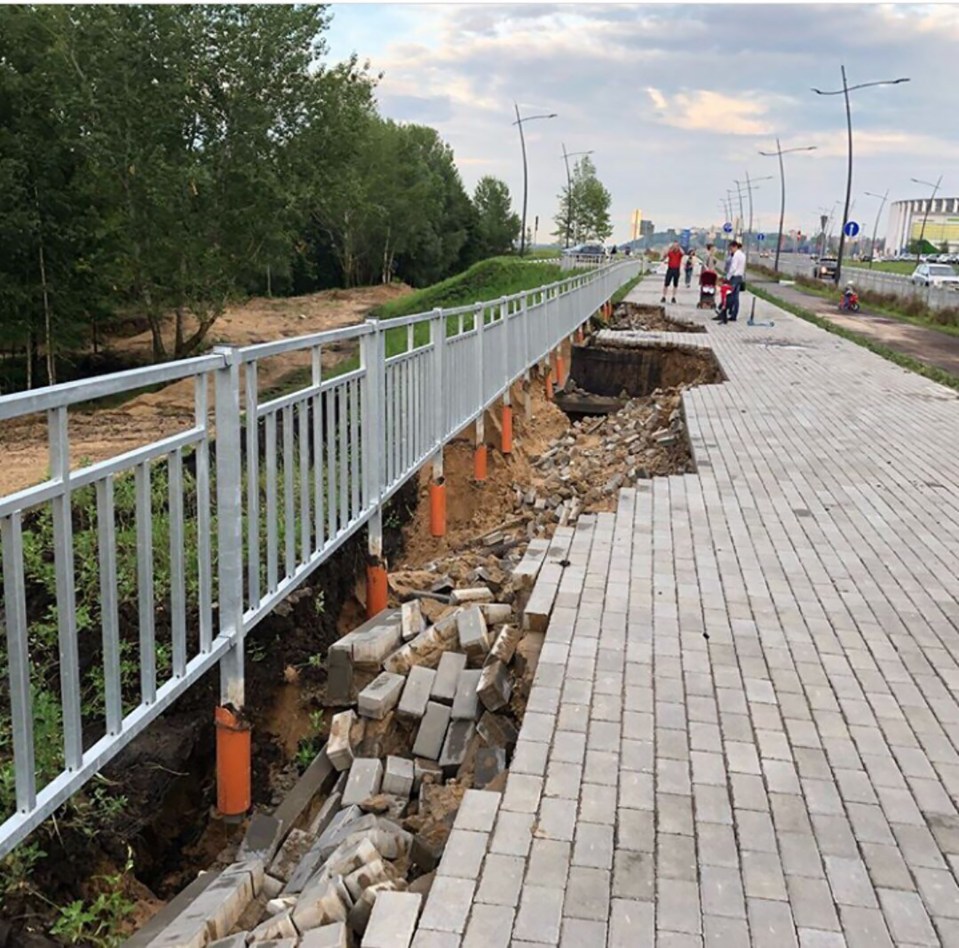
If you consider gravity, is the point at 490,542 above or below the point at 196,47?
below

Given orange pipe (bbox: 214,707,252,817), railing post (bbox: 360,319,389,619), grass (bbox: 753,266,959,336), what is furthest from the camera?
grass (bbox: 753,266,959,336)

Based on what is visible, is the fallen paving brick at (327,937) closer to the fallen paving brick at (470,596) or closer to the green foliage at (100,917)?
the green foliage at (100,917)

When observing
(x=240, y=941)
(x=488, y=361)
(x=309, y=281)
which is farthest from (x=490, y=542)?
(x=309, y=281)

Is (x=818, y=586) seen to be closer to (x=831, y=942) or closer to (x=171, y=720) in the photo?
(x=831, y=942)

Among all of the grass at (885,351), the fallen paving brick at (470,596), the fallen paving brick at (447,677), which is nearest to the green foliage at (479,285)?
the grass at (885,351)

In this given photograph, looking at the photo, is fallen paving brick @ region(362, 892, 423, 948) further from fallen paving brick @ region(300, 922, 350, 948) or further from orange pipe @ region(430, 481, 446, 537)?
orange pipe @ region(430, 481, 446, 537)

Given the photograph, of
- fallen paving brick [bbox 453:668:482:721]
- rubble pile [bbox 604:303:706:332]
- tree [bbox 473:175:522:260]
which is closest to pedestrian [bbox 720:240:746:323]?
rubble pile [bbox 604:303:706:332]

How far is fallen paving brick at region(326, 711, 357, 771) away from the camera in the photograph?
3.95 m

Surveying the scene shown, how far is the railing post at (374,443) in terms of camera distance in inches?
207

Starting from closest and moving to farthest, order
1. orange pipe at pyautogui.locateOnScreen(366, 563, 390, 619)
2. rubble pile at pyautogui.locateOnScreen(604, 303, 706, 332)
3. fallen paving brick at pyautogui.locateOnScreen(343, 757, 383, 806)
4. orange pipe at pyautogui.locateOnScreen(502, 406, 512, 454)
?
1. fallen paving brick at pyautogui.locateOnScreen(343, 757, 383, 806)
2. orange pipe at pyautogui.locateOnScreen(366, 563, 390, 619)
3. orange pipe at pyautogui.locateOnScreen(502, 406, 512, 454)
4. rubble pile at pyautogui.locateOnScreen(604, 303, 706, 332)

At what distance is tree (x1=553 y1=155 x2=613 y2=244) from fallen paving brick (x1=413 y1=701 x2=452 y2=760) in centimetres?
7849

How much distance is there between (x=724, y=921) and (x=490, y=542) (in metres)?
5.17

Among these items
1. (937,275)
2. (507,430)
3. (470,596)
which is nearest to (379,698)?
(470,596)

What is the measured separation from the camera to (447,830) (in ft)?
10.4
